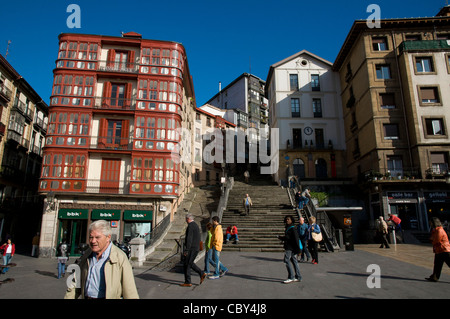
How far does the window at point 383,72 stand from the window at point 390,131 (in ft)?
15.8

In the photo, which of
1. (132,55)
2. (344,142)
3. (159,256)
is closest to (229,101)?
(344,142)

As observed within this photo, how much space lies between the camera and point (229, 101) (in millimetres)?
57156

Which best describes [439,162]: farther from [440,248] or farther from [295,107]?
[440,248]

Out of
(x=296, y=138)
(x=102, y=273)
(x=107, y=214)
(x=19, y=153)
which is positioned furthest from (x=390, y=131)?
(x=19, y=153)

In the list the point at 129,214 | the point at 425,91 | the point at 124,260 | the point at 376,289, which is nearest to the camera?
the point at 124,260

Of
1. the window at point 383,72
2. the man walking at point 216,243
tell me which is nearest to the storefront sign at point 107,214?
the man walking at point 216,243

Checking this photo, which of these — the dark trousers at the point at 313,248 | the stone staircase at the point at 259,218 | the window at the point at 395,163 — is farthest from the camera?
the window at the point at 395,163

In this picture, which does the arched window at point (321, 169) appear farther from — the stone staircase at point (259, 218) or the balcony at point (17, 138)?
the balcony at point (17, 138)

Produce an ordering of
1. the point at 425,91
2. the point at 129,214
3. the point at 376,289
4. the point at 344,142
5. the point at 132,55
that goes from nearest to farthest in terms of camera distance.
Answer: the point at 376,289 → the point at 129,214 → the point at 132,55 → the point at 425,91 → the point at 344,142

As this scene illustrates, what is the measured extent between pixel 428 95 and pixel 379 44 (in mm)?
6877

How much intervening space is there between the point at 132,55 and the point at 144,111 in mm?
5469

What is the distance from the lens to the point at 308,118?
33281 millimetres

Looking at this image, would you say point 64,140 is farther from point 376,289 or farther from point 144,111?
point 376,289

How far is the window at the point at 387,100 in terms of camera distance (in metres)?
26.4
